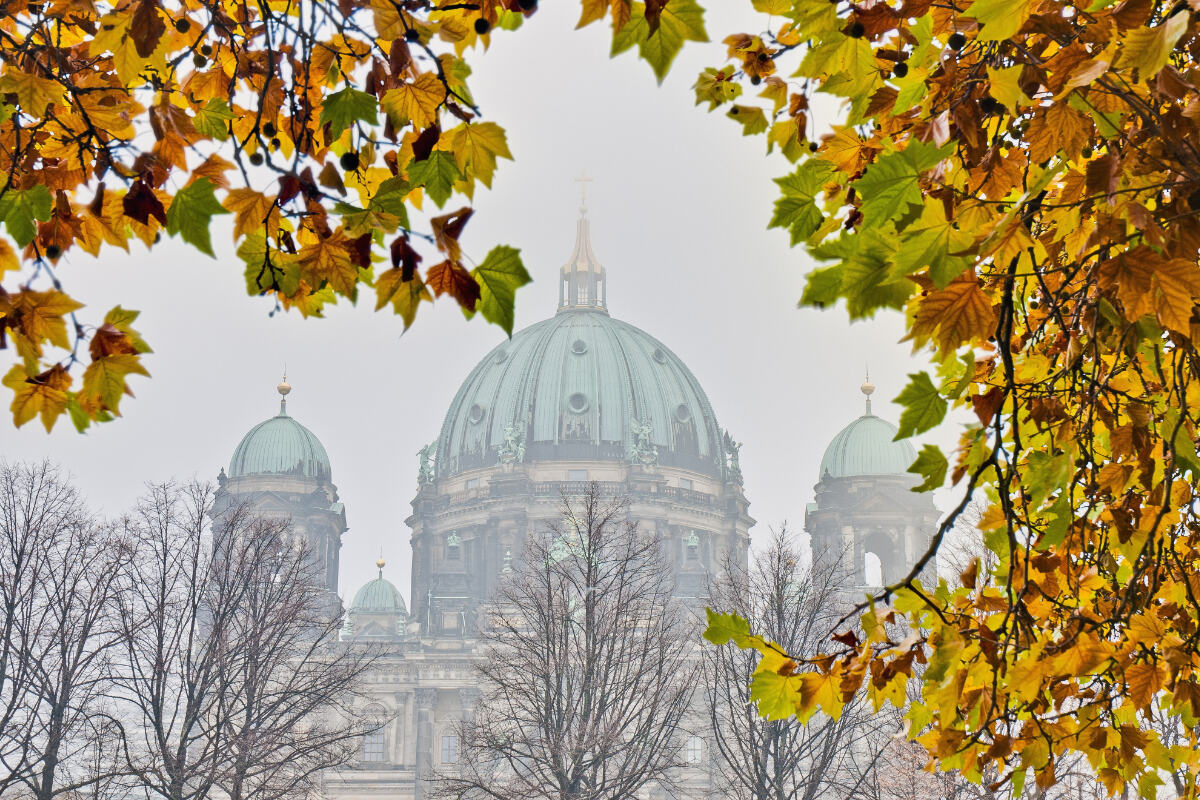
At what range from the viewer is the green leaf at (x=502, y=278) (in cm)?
346

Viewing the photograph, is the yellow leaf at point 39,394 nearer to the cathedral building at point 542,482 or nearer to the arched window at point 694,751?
the arched window at point 694,751

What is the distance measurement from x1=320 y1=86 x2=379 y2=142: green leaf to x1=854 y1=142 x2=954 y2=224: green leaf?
1.24 metres

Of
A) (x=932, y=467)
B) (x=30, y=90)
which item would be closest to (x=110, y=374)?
(x=30, y=90)

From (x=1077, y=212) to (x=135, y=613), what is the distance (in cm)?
2887

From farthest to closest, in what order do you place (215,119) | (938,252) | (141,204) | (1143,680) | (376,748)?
1. (376,748)
2. (1143,680)
3. (215,119)
4. (141,204)
5. (938,252)

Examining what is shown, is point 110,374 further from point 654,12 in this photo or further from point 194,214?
point 654,12

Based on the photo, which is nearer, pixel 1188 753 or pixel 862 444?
pixel 1188 753

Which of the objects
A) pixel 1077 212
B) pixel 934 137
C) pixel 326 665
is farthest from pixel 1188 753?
pixel 326 665

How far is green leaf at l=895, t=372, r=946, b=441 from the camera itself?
3947mm

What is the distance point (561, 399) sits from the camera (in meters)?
84.1

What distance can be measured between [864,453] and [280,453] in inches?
1308

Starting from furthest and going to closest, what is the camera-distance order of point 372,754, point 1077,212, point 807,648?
point 372,754
point 807,648
point 1077,212

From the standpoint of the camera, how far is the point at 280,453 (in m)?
82.8

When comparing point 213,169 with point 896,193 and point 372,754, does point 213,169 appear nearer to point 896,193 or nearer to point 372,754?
point 896,193
